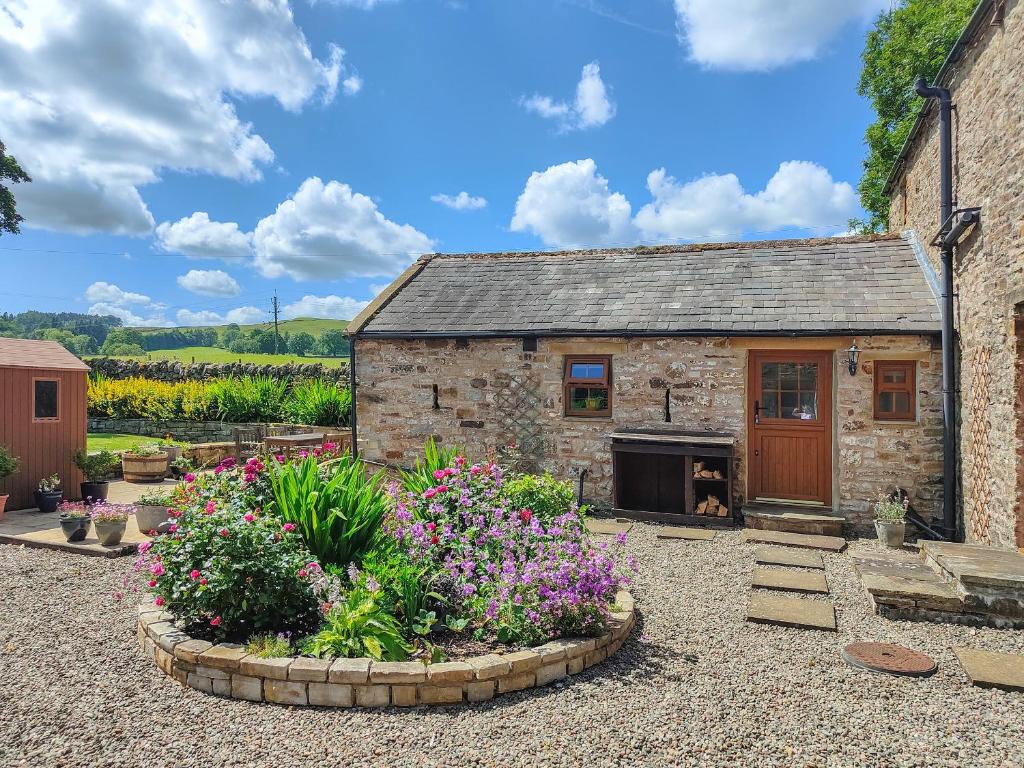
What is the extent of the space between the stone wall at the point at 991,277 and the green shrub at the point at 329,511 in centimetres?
658

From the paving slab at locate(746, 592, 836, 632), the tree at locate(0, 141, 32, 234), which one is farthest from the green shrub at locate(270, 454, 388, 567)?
the tree at locate(0, 141, 32, 234)

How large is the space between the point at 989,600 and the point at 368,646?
534cm

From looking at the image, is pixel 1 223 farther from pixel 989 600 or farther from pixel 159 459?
pixel 989 600

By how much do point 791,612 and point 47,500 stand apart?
35.8 feet

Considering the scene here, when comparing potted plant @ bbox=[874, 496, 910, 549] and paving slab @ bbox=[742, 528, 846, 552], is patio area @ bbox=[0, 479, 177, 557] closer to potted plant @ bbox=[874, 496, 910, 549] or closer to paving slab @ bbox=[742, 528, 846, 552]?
paving slab @ bbox=[742, 528, 846, 552]

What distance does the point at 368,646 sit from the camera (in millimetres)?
4211

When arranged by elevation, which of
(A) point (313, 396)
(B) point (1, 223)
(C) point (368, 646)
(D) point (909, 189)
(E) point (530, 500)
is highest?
(B) point (1, 223)

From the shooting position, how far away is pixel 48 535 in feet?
27.8

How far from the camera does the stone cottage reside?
9172 millimetres

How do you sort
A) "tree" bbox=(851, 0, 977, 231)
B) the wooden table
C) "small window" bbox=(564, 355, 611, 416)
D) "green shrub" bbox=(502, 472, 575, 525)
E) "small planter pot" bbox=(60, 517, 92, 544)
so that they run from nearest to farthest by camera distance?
"green shrub" bbox=(502, 472, 575, 525)
"small planter pot" bbox=(60, 517, 92, 544)
"small window" bbox=(564, 355, 611, 416)
the wooden table
"tree" bbox=(851, 0, 977, 231)

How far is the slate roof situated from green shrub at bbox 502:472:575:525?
14.1ft

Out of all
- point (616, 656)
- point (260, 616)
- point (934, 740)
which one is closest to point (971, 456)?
point (934, 740)

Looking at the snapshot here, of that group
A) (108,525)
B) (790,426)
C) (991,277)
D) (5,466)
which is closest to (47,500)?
(5,466)

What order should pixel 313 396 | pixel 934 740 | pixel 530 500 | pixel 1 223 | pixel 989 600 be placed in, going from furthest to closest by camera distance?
pixel 1 223 < pixel 313 396 < pixel 530 500 < pixel 989 600 < pixel 934 740
